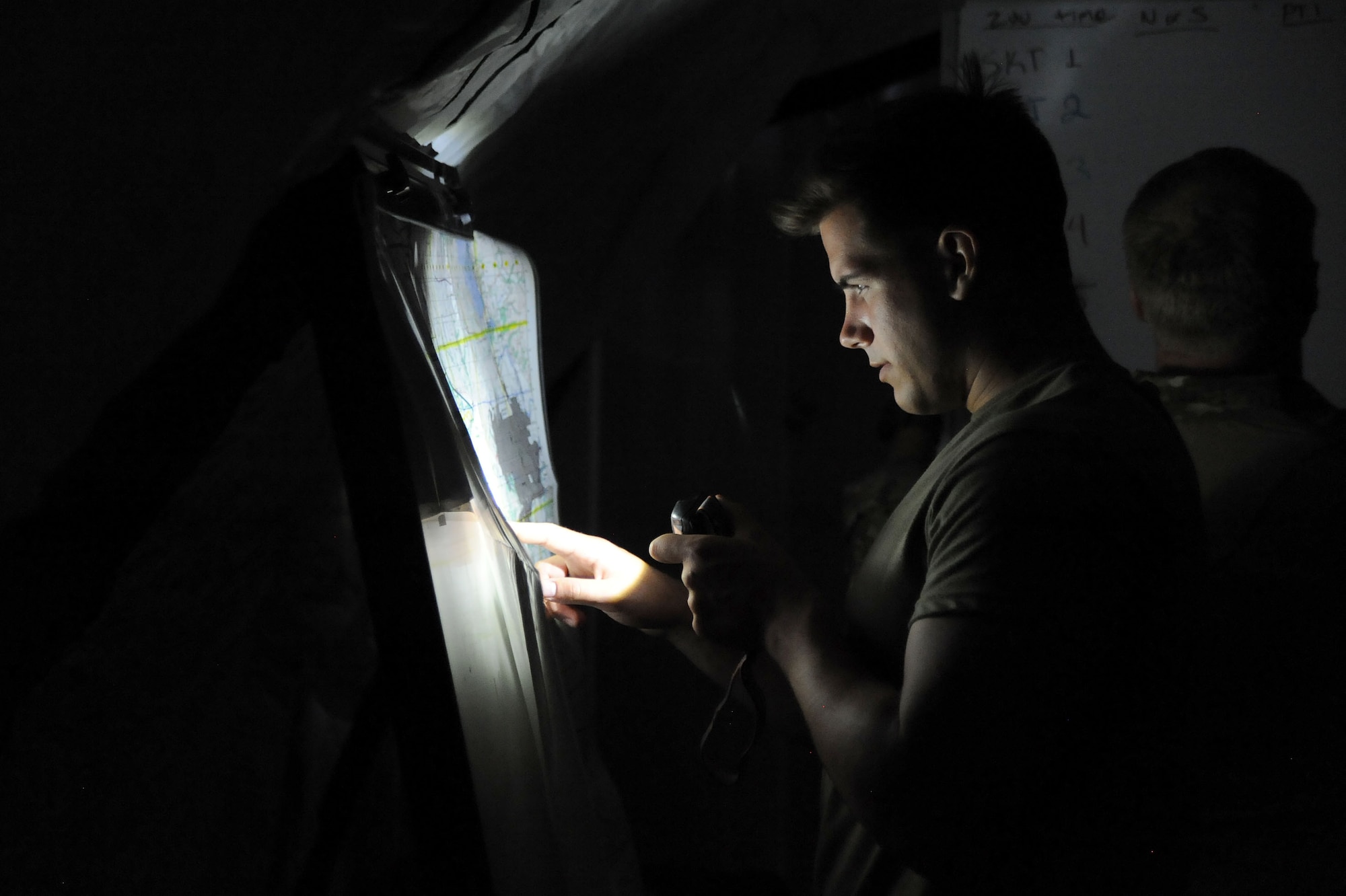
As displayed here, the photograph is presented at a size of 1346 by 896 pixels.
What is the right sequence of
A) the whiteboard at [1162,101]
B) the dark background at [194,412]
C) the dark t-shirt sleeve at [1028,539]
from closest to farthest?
the dark background at [194,412] < the dark t-shirt sleeve at [1028,539] < the whiteboard at [1162,101]

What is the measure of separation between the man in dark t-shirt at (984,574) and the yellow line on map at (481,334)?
0.63 ft

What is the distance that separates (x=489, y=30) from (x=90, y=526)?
14.8 inches

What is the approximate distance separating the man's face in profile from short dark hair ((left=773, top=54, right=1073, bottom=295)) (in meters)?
0.02

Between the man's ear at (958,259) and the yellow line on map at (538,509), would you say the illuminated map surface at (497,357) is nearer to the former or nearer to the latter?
the yellow line on map at (538,509)

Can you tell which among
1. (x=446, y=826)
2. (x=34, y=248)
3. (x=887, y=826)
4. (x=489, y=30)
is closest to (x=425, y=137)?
(x=489, y=30)

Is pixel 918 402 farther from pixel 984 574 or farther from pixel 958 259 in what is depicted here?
pixel 984 574

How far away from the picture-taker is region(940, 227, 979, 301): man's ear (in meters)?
0.70

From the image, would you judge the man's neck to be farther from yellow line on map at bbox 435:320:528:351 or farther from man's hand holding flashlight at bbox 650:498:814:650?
yellow line on map at bbox 435:320:528:351

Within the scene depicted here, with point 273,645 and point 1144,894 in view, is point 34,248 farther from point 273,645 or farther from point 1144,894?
point 1144,894

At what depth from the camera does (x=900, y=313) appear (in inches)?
29.0

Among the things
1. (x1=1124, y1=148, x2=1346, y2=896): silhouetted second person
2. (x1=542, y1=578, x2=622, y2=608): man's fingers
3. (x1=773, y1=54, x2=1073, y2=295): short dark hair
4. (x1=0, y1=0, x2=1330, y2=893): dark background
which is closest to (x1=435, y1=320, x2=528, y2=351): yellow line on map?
(x1=0, y1=0, x2=1330, y2=893): dark background

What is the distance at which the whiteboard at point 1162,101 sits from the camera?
4.00 feet

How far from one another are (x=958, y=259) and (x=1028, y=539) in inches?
10.3

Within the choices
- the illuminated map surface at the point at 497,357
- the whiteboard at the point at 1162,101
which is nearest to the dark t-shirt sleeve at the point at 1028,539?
the illuminated map surface at the point at 497,357
